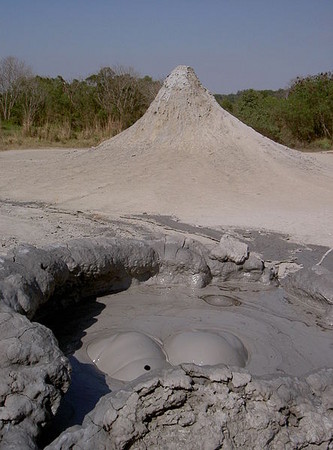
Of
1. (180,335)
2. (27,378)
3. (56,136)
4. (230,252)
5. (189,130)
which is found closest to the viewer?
(27,378)

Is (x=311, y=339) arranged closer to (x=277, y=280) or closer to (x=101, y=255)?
(x=277, y=280)

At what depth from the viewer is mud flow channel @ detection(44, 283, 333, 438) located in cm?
376

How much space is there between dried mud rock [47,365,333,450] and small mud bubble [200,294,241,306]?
2210 mm

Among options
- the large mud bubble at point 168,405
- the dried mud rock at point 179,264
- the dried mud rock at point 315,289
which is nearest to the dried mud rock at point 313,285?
the dried mud rock at point 315,289

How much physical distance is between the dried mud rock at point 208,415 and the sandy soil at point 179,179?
147 inches

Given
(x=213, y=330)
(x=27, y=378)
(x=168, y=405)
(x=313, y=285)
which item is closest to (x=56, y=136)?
(x=313, y=285)

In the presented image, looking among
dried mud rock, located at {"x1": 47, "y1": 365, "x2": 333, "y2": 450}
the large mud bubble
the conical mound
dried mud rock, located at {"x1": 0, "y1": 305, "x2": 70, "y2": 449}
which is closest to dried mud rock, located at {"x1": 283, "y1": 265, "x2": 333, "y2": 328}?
the large mud bubble

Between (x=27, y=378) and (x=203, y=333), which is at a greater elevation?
(x=27, y=378)

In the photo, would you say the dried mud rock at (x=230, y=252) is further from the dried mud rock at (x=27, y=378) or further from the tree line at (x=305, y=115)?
the tree line at (x=305, y=115)

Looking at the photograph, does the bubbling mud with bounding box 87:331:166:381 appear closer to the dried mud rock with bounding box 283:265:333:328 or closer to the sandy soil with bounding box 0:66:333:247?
the dried mud rock with bounding box 283:265:333:328

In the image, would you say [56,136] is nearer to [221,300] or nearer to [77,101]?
[77,101]

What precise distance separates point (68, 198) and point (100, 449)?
21.7 ft

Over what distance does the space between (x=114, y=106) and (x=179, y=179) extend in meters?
10.2

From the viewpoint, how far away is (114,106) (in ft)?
63.5
